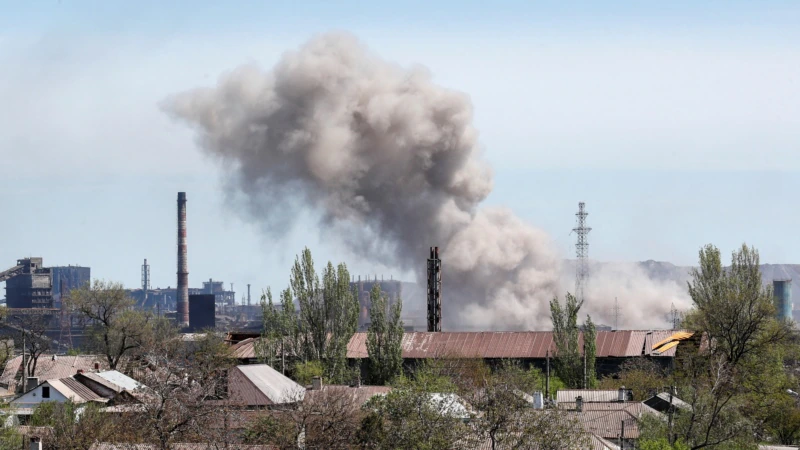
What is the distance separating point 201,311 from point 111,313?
3787 inches

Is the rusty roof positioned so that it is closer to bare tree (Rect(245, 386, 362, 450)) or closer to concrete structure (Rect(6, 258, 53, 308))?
bare tree (Rect(245, 386, 362, 450))

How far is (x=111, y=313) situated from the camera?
74562mm

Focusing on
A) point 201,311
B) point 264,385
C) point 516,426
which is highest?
point 201,311

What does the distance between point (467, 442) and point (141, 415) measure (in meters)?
8.04

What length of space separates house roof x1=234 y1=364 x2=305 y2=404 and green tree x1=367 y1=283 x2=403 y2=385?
53.1 ft

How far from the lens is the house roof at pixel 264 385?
40.1 m

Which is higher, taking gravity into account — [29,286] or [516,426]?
[29,286]

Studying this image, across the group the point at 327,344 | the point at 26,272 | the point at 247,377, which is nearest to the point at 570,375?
the point at 327,344

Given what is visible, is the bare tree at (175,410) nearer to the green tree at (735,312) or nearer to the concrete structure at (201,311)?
the green tree at (735,312)

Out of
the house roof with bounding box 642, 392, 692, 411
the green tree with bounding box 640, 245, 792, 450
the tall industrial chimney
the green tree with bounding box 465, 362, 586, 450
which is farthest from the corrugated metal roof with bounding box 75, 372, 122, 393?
the tall industrial chimney

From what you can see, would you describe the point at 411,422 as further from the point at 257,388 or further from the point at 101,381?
the point at 101,381

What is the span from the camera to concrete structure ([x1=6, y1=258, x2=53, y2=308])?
166500mm

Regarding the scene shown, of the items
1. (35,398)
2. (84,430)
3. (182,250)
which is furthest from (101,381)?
(182,250)

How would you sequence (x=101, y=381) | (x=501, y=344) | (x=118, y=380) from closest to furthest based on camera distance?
1. (x=101, y=381)
2. (x=118, y=380)
3. (x=501, y=344)
